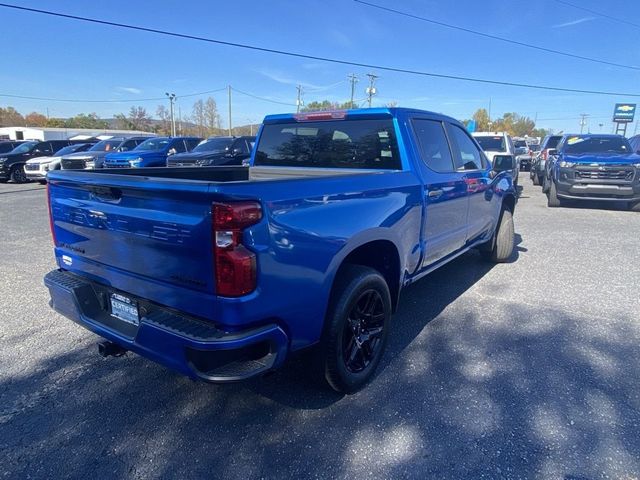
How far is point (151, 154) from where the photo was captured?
15.3 meters

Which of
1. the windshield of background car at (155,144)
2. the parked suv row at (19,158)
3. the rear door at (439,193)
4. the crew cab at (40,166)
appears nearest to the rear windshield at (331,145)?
the rear door at (439,193)

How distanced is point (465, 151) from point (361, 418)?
10.6ft

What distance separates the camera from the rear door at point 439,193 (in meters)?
3.70

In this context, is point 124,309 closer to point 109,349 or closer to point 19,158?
point 109,349

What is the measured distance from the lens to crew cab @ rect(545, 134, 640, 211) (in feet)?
33.7

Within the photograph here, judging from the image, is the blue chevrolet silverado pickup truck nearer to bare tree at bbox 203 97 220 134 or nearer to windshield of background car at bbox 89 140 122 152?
windshield of background car at bbox 89 140 122 152

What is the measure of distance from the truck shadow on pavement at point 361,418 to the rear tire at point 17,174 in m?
18.1

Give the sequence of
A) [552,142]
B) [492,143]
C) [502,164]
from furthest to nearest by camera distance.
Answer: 1. [552,142]
2. [492,143]
3. [502,164]

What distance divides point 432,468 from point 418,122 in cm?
278

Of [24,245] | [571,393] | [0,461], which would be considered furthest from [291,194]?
[24,245]

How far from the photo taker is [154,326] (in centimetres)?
221

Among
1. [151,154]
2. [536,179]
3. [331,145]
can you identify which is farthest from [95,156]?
[536,179]

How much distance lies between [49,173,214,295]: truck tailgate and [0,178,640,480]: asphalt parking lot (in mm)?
922

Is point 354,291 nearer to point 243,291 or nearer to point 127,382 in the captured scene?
point 243,291
